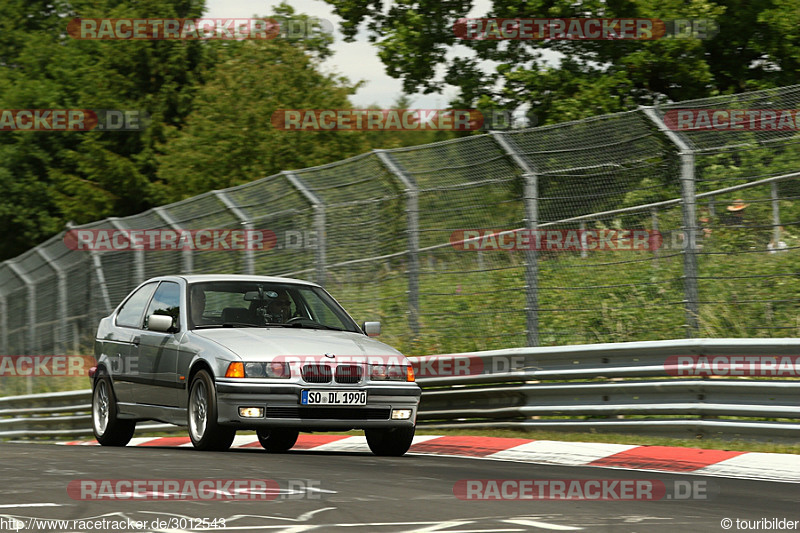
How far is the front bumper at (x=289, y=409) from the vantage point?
9281 millimetres

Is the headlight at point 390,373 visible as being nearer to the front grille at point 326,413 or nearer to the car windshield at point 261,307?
the front grille at point 326,413

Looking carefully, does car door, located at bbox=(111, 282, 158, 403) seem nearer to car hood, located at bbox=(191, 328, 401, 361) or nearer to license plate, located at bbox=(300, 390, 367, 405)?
car hood, located at bbox=(191, 328, 401, 361)

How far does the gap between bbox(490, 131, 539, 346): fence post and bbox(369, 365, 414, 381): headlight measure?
188 centimetres

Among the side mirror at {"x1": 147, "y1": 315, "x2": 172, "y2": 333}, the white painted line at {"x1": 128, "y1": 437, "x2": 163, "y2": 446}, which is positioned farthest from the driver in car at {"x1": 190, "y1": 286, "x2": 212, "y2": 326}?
the white painted line at {"x1": 128, "y1": 437, "x2": 163, "y2": 446}

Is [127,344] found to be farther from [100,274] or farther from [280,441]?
[100,274]

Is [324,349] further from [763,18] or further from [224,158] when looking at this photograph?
[224,158]

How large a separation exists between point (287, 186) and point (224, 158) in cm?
2068

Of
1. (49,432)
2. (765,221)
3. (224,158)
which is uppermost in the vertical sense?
(224,158)

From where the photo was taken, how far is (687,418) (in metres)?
10.1

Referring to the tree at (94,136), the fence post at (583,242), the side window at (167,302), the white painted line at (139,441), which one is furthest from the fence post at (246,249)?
the tree at (94,136)

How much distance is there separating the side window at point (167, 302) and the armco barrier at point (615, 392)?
2525mm

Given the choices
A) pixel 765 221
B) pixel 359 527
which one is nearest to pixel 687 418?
pixel 765 221

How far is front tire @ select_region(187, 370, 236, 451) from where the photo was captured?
31.1 ft

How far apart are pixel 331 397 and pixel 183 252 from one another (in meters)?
8.16
